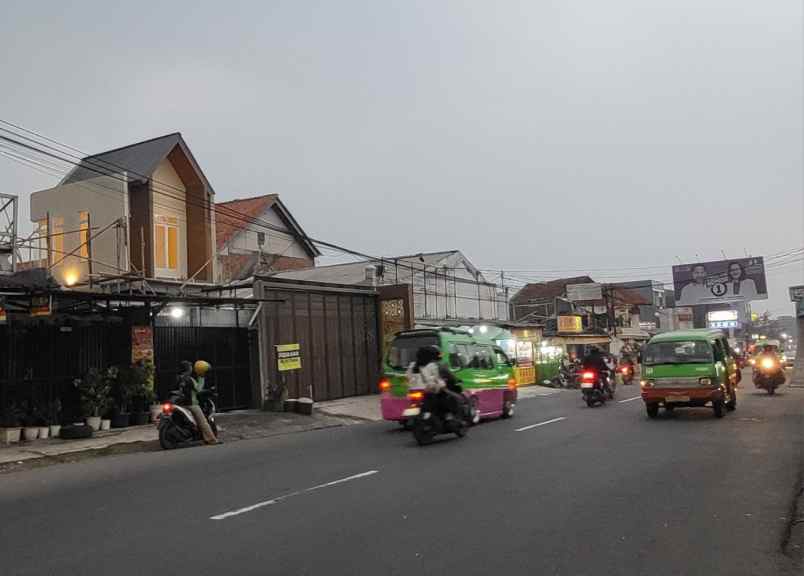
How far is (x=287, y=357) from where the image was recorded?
20875mm

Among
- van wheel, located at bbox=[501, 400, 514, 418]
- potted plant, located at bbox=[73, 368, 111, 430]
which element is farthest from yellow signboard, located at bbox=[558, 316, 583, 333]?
potted plant, located at bbox=[73, 368, 111, 430]

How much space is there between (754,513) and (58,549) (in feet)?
21.8

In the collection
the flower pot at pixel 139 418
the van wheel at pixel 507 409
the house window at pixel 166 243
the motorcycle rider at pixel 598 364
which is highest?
the house window at pixel 166 243

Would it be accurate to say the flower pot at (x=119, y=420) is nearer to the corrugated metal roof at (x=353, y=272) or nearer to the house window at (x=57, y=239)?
the house window at (x=57, y=239)

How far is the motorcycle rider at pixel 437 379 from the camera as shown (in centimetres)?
1249

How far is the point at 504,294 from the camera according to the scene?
145 ft

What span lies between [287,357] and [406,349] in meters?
6.70

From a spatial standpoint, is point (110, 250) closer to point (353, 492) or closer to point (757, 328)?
point (353, 492)

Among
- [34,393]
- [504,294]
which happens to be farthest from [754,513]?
[504,294]

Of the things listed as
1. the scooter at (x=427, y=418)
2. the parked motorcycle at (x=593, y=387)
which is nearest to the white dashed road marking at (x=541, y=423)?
the scooter at (x=427, y=418)

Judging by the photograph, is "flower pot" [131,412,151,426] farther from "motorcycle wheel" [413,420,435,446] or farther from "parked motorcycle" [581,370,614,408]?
"parked motorcycle" [581,370,614,408]

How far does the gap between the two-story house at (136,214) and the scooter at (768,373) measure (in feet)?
64.3

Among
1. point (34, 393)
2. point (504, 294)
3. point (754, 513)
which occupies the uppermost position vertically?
point (504, 294)

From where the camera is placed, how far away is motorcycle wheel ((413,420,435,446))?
12344mm
